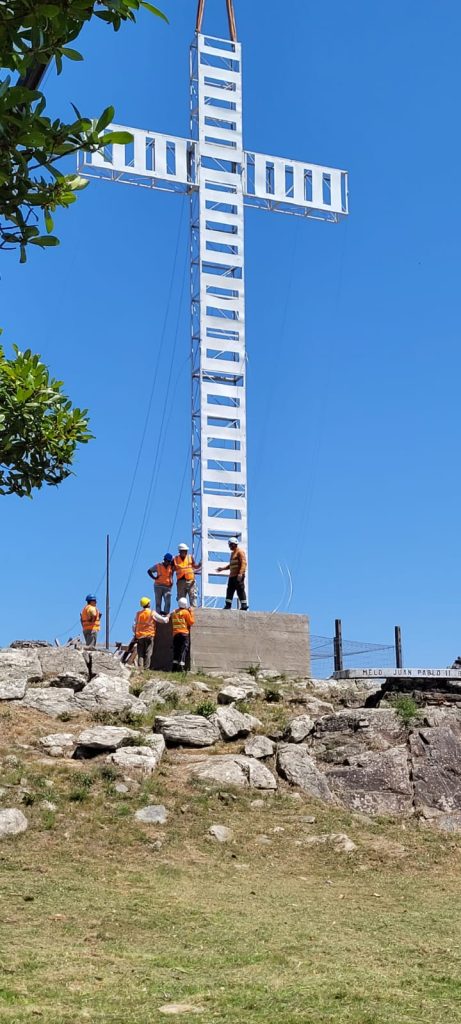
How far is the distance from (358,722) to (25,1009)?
9.82 m

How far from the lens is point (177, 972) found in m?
8.70

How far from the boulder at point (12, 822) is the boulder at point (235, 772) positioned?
2.60 meters

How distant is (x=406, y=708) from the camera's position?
56.5ft

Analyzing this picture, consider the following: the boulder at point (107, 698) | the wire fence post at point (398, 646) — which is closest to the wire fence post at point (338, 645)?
the wire fence post at point (398, 646)

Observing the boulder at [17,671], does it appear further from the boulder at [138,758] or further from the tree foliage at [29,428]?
the tree foliage at [29,428]

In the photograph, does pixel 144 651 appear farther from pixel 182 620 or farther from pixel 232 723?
pixel 232 723

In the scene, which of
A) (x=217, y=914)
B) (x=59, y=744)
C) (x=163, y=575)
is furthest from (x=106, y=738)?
(x=163, y=575)

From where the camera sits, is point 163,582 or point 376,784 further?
point 163,582

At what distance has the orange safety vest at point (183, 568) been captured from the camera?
2175cm

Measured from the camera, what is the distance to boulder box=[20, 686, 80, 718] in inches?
667

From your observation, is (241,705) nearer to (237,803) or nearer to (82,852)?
(237,803)

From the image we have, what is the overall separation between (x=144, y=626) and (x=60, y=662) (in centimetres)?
232

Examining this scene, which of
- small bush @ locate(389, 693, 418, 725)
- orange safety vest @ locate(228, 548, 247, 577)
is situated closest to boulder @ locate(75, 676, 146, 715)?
small bush @ locate(389, 693, 418, 725)

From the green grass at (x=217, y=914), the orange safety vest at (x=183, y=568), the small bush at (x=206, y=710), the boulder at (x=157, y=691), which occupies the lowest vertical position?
the green grass at (x=217, y=914)
